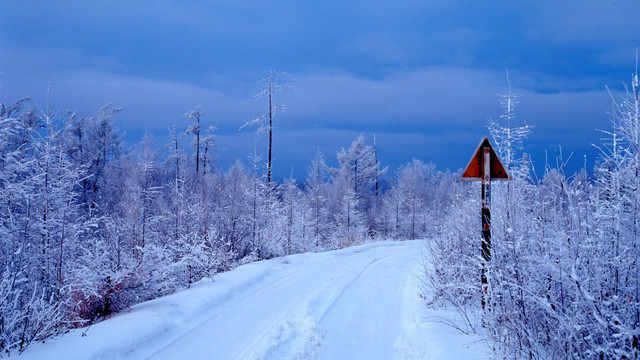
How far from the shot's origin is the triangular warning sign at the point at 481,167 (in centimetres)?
696

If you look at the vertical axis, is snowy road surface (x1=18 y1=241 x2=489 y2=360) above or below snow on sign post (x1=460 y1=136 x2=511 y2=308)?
below

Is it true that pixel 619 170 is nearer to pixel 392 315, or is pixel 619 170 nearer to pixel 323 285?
pixel 392 315

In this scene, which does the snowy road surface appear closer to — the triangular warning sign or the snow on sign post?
the snow on sign post

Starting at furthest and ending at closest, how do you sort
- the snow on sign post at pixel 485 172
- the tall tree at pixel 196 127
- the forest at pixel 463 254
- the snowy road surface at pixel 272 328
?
1. the tall tree at pixel 196 127
2. the snow on sign post at pixel 485 172
3. the snowy road surface at pixel 272 328
4. the forest at pixel 463 254

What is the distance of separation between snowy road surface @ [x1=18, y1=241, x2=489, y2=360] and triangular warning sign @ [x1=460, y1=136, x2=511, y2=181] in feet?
8.97

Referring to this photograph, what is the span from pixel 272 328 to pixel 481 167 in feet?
15.4

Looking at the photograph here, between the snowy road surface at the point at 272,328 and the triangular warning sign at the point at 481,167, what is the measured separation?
108 inches

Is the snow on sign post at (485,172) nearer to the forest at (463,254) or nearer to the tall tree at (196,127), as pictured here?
the forest at (463,254)

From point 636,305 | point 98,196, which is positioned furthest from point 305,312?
point 98,196

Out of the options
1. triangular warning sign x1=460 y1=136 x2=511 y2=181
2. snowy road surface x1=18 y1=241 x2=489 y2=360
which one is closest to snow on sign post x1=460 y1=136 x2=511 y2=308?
triangular warning sign x1=460 y1=136 x2=511 y2=181

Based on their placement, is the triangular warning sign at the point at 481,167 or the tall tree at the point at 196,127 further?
the tall tree at the point at 196,127

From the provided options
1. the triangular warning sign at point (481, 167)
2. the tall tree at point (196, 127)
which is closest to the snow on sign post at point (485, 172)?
the triangular warning sign at point (481, 167)

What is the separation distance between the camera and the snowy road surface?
595 centimetres

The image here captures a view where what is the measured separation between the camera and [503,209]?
22.6 feet
